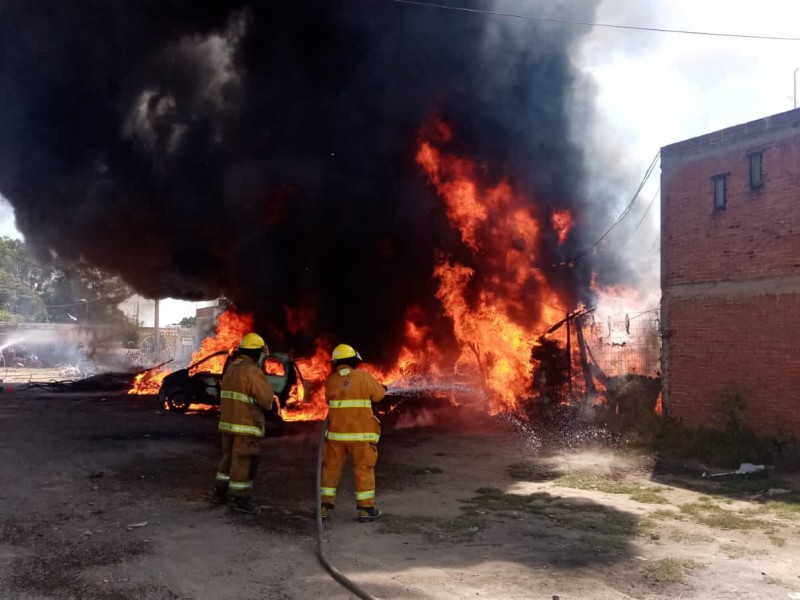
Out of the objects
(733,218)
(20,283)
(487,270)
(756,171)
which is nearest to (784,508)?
(733,218)

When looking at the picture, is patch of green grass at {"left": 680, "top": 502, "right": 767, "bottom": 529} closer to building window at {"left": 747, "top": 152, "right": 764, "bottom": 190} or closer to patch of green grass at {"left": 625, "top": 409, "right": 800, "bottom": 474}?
patch of green grass at {"left": 625, "top": 409, "right": 800, "bottom": 474}

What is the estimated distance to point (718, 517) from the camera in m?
6.16

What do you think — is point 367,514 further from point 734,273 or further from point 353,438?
point 734,273

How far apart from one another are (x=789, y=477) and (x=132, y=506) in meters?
7.66

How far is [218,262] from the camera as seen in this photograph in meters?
18.6

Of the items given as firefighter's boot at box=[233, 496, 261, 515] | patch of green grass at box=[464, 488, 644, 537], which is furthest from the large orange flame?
firefighter's boot at box=[233, 496, 261, 515]

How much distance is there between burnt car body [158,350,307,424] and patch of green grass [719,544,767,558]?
302 inches

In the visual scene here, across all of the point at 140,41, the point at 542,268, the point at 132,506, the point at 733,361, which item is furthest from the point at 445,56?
the point at 132,506

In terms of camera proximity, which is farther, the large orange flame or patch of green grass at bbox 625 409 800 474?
the large orange flame

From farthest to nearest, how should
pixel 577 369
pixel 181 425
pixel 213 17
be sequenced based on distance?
pixel 213 17
pixel 577 369
pixel 181 425

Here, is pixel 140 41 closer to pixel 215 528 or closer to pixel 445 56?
pixel 445 56

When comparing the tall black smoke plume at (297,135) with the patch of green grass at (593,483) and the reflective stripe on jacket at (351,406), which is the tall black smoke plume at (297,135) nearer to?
the patch of green grass at (593,483)

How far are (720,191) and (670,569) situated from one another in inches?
294

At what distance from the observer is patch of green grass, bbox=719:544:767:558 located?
4925 millimetres
